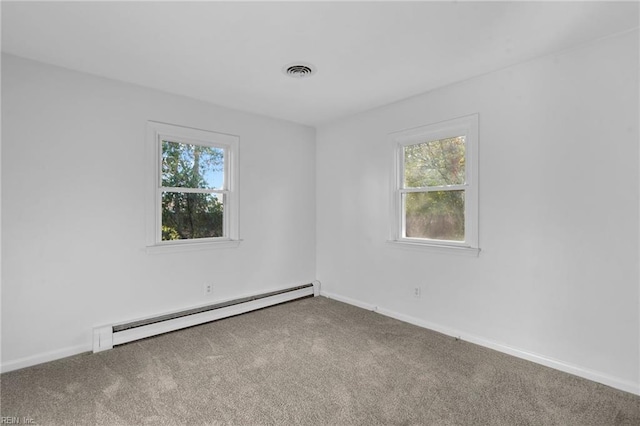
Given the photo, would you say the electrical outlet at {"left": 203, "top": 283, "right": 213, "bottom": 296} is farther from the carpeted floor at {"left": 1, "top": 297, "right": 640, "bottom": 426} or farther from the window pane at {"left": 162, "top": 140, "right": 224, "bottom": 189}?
the window pane at {"left": 162, "top": 140, "right": 224, "bottom": 189}

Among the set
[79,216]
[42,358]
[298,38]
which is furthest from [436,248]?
[42,358]

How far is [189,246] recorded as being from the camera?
336 centimetres

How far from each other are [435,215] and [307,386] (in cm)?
203

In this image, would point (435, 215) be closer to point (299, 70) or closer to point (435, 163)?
point (435, 163)

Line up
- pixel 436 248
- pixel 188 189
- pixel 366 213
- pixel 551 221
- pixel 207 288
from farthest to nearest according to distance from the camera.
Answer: pixel 366 213
pixel 207 288
pixel 188 189
pixel 436 248
pixel 551 221

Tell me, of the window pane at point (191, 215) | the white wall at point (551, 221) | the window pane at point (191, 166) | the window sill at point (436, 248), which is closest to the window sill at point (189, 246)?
the window pane at point (191, 215)

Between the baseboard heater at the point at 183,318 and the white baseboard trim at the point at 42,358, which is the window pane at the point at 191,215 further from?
the white baseboard trim at the point at 42,358

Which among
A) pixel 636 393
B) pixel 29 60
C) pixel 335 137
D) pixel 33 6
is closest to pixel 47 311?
pixel 29 60

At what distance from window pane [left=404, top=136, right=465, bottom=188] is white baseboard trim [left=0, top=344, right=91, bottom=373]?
134 inches

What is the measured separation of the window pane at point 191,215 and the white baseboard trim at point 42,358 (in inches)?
44.3

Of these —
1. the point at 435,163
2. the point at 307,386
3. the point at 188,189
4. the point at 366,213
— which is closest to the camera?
the point at 307,386

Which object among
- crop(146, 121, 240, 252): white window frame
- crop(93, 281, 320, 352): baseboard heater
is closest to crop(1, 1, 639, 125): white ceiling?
crop(146, 121, 240, 252): white window frame

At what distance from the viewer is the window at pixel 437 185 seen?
2.93m

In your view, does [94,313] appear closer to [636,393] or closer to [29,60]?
[29,60]
